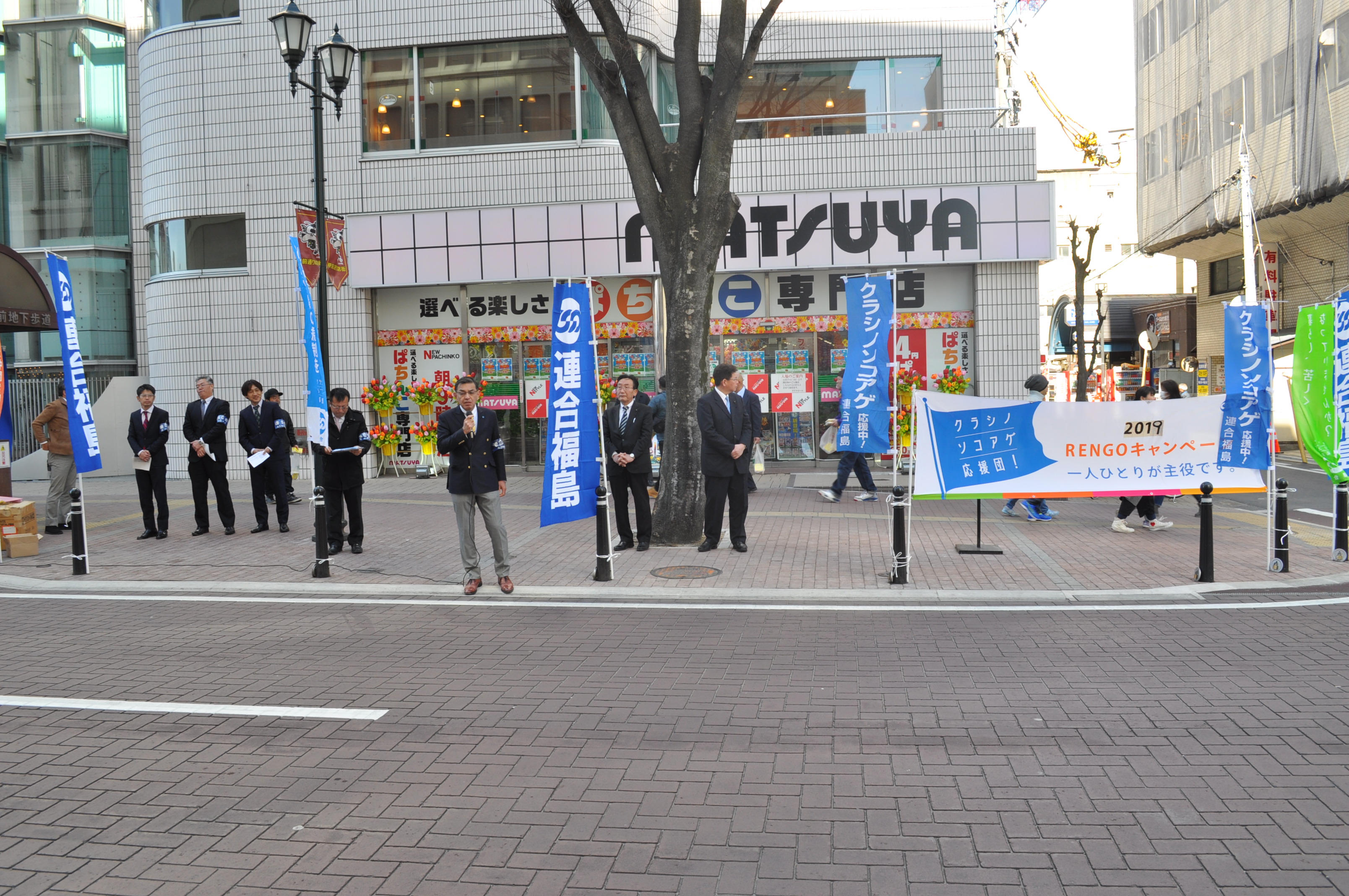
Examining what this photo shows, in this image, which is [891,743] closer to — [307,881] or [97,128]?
[307,881]

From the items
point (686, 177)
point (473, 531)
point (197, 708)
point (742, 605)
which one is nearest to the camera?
point (197, 708)

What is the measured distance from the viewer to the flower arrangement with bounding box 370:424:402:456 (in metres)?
19.4

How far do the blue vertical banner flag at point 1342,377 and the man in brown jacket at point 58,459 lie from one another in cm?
1382

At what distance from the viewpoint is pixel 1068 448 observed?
10523 mm

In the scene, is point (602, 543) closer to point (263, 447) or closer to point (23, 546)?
point (263, 447)

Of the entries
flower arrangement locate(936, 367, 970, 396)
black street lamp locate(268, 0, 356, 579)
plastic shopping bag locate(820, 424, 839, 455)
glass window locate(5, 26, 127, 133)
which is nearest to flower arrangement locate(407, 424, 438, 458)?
black street lamp locate(268, 0, 356, 579)

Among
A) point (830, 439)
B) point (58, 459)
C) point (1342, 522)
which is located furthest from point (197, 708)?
point (830, 439)

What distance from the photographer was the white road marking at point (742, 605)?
8328 mm

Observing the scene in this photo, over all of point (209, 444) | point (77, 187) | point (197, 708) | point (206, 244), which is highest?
point (77, 187)

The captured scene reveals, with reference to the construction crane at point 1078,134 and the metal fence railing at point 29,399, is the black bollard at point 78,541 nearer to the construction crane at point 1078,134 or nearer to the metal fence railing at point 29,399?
the metal fence railing at point 29,399

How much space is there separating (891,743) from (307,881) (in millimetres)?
2818

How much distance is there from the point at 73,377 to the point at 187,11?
12.4m

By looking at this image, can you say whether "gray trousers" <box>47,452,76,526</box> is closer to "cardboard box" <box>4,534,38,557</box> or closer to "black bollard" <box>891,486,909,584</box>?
"cardboard box" <box>4,534,38,557</box>

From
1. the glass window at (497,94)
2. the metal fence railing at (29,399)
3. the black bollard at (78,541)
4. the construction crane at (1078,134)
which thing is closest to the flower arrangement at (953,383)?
the glass window at (497,94)
